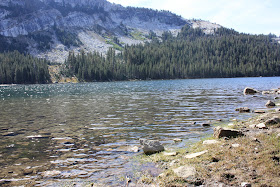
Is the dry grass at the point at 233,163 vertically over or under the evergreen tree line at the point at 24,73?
under

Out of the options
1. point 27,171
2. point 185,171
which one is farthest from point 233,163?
point 27,171

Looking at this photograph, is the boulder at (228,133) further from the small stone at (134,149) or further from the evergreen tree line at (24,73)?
the evergreen tree line at (24,73)

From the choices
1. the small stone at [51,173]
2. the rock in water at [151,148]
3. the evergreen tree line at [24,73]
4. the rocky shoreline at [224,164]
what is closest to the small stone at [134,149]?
the rock in water at [151,148]

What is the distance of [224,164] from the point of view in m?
8.94

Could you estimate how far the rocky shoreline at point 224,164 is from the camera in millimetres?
7684

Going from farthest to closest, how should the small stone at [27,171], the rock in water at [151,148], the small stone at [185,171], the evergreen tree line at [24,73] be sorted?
the evergreen tree line at [24,73] → the rock in water at [151,148] → the small stone at [27,171] → the small stone at [185,171]

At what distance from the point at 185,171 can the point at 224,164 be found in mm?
1683

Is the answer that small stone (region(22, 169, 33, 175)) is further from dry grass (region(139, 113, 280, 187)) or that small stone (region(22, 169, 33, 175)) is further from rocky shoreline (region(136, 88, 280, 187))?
dry grass (region(139, 113, 280, 187))

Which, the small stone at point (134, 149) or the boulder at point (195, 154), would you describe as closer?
the boulder at point (195, 154)

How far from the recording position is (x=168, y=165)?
9.99 metres

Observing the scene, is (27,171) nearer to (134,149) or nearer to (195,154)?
(134,149)

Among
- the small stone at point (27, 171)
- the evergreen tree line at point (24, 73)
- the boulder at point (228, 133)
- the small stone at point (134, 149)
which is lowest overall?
the small stone at point (27, 171)

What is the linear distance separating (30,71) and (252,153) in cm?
19737

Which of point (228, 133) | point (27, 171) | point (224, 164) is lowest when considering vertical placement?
point (27, 171)
